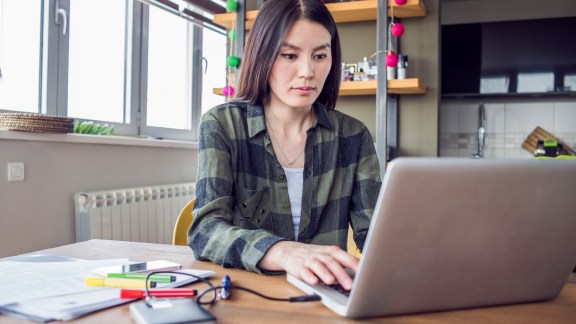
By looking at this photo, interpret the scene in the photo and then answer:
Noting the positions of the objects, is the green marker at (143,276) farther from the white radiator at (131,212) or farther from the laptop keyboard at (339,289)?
the white radiator at (131,212)

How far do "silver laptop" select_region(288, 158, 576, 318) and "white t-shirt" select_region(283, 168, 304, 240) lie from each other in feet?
1.90

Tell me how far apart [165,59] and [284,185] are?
8.52 ft

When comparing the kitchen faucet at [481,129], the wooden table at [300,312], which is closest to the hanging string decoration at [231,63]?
the wooden table at [300,312]

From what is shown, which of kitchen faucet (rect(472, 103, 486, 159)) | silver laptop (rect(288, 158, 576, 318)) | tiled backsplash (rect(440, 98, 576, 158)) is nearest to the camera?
silver laptop (rect(288, 158, 576, 318))

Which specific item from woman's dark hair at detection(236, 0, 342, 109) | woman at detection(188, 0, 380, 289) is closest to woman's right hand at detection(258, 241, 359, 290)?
woman at detection(188, 0, 380, 289)

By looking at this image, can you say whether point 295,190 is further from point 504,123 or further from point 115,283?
point 504,123

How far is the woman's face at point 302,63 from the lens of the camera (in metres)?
1.21

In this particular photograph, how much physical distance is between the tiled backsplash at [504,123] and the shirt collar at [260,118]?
3118mm

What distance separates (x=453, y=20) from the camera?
443 centimetres

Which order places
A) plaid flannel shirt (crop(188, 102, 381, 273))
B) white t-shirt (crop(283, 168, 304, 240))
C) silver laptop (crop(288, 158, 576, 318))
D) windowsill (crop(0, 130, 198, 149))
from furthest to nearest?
windowsill (crop(0, 130, 198, 149)) < white t-shirt (crop(283, 168, 304, 240)) < plaid flannel shirt (crop(188, 102, 381, 273)) < silver laptop (crop(288, 158, 576, 318))

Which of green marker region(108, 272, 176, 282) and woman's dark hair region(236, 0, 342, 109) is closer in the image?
green marker region(108, 272, 176, 282)

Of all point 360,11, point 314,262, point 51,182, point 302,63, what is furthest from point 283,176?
point 360,11

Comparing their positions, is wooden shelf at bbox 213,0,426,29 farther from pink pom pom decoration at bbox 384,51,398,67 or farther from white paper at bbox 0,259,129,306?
white paper at bbox 0,259,129,306

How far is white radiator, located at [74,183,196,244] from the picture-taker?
2.49 meters
